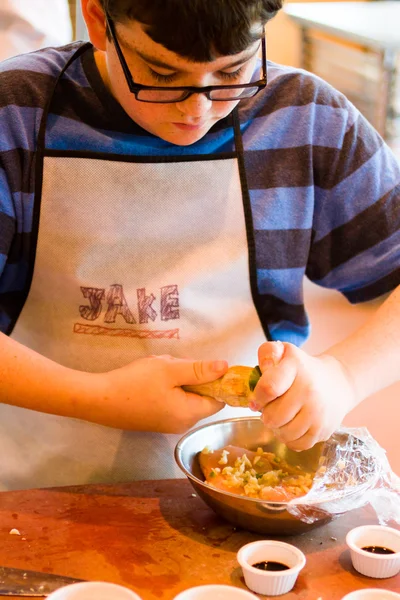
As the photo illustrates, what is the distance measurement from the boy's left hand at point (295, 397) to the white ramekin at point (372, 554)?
5.8 inches

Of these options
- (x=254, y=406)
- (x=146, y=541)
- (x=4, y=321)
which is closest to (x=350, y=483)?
(x=254, y=406)

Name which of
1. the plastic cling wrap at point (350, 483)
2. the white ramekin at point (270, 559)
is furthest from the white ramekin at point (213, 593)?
the plastic cling wrap at point (350, 483)

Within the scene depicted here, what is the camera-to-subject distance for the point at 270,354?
1.22m

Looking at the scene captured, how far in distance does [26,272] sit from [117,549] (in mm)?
508

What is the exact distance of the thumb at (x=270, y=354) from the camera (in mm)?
1215

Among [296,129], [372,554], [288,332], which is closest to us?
[372,554]

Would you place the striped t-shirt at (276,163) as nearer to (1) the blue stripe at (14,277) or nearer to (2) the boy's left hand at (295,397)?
(1) the blue stripe at (14,277)

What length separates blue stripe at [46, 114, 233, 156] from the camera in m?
1.42

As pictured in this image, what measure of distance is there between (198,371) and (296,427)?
0.16m

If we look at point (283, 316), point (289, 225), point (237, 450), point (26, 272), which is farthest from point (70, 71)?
point (237, 450)

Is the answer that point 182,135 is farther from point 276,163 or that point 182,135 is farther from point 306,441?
point 306,441

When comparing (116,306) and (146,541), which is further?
(116,306)

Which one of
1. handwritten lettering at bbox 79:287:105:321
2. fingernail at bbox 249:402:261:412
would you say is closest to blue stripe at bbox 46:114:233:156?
handwritten lettering at bbox 79:287:105:321

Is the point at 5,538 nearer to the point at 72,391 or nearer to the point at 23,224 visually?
the point at 72,391
